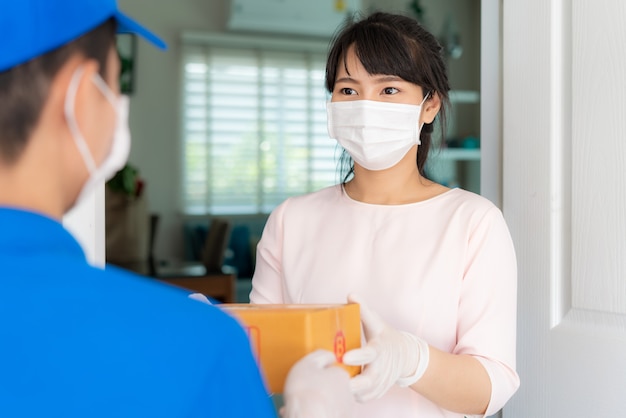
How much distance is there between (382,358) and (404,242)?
0.35 metres

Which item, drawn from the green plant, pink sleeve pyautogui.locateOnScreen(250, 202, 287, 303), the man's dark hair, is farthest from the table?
the man's dark hair

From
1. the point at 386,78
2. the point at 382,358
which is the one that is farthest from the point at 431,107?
the point at 382,358

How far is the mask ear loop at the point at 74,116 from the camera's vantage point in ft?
1.71

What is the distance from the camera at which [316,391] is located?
0.68m

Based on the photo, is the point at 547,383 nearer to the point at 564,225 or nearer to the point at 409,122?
the point at 564,225

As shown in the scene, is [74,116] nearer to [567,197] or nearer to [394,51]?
[394,51]

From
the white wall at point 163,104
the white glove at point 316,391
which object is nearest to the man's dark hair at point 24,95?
the white glove at point 316,391

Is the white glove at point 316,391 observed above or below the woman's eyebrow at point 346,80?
below

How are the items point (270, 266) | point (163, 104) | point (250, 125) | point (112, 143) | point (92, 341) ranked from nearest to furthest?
point (92, 341), point (112, 143), point (270, 266), point (163, 104), point (250, 125)

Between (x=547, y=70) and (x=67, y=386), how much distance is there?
106cm

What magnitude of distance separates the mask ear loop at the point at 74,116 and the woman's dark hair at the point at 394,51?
2.38 ft

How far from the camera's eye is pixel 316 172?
A: 6324 mm

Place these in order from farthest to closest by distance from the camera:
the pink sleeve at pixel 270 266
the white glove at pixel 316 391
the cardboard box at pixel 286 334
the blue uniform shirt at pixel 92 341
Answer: the pink sleeve at pixel 270 266 < the cardboard box at pixel 286 334 < the white glove at pixel 316 391 < the blue uniform shirt at pixel 92 341

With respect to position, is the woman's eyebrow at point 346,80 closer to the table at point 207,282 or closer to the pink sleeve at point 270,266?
the pink sleeve at point 270,266
